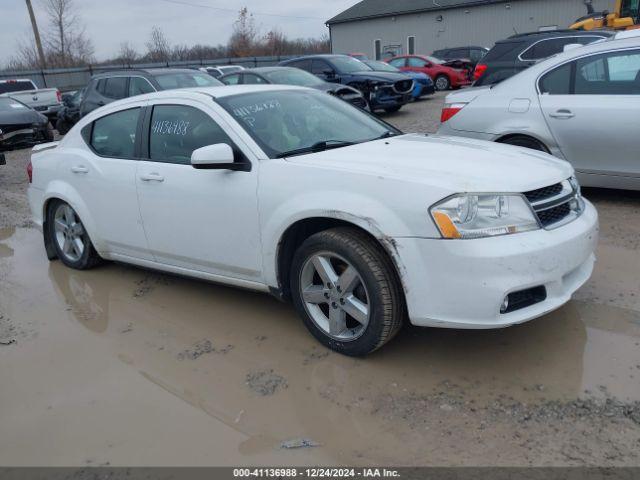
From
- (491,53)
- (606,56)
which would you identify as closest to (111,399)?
(606,56)

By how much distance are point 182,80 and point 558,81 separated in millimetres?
7555

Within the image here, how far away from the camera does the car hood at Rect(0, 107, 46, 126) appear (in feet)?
44.5

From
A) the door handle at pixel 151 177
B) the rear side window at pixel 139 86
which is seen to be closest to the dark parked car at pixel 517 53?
the rear side window at pixel 139 86

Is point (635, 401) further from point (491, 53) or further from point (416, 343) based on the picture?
point (491, 53)

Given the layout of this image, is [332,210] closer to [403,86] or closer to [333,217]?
[333,217]

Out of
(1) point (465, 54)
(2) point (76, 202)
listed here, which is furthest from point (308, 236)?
(1) point (465, 54)

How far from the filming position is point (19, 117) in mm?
13781

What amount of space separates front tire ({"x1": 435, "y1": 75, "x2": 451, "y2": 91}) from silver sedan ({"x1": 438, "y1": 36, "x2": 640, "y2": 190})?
1616cm

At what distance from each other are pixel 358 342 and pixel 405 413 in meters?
0.55

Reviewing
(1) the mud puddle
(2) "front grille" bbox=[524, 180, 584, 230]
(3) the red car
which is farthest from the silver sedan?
(3) the red car

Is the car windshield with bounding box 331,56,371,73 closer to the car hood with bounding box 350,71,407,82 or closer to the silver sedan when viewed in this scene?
the car hood with bounding box 350,71,407,82

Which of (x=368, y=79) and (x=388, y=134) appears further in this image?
(x=368, y=79)

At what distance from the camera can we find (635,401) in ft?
9.40

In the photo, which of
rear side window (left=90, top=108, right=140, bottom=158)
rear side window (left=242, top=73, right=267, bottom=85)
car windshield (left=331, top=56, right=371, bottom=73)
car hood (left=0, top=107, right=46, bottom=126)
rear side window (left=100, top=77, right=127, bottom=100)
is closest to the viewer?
rear side window (left=90, top=108, right=140, bottom=158)
